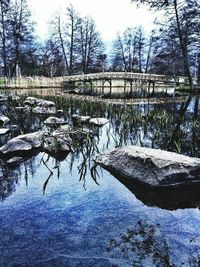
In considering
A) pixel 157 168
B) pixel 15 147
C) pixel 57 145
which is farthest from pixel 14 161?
pixel 157 168

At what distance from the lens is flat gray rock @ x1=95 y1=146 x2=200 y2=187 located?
5.07 metres

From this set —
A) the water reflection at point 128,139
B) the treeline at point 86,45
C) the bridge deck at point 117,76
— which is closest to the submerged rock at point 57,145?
the water reflection at point 128,139

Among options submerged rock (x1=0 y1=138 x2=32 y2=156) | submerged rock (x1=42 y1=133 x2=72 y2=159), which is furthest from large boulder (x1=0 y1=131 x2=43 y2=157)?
submerged rock (x1=42 y1=133 x2=72 y2=159)

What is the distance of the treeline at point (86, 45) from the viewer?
2730 centimetres

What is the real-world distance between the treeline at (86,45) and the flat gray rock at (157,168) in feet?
62.8

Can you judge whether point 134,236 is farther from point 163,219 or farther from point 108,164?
point 108,164

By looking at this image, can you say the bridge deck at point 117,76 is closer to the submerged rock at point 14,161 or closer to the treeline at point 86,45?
the treeline at point 86,45

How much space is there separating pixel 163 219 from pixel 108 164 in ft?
6.69

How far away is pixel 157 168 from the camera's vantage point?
5.14 m

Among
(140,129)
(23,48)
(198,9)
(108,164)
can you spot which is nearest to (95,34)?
(23,48)

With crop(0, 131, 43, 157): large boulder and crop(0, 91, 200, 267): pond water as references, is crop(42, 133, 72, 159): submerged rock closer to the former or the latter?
crop(0, 131, 43, 157): large boulder

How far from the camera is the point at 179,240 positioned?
12.1 feet

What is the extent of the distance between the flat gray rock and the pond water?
328mm

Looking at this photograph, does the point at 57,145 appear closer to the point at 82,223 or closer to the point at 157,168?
the point at 157,168
